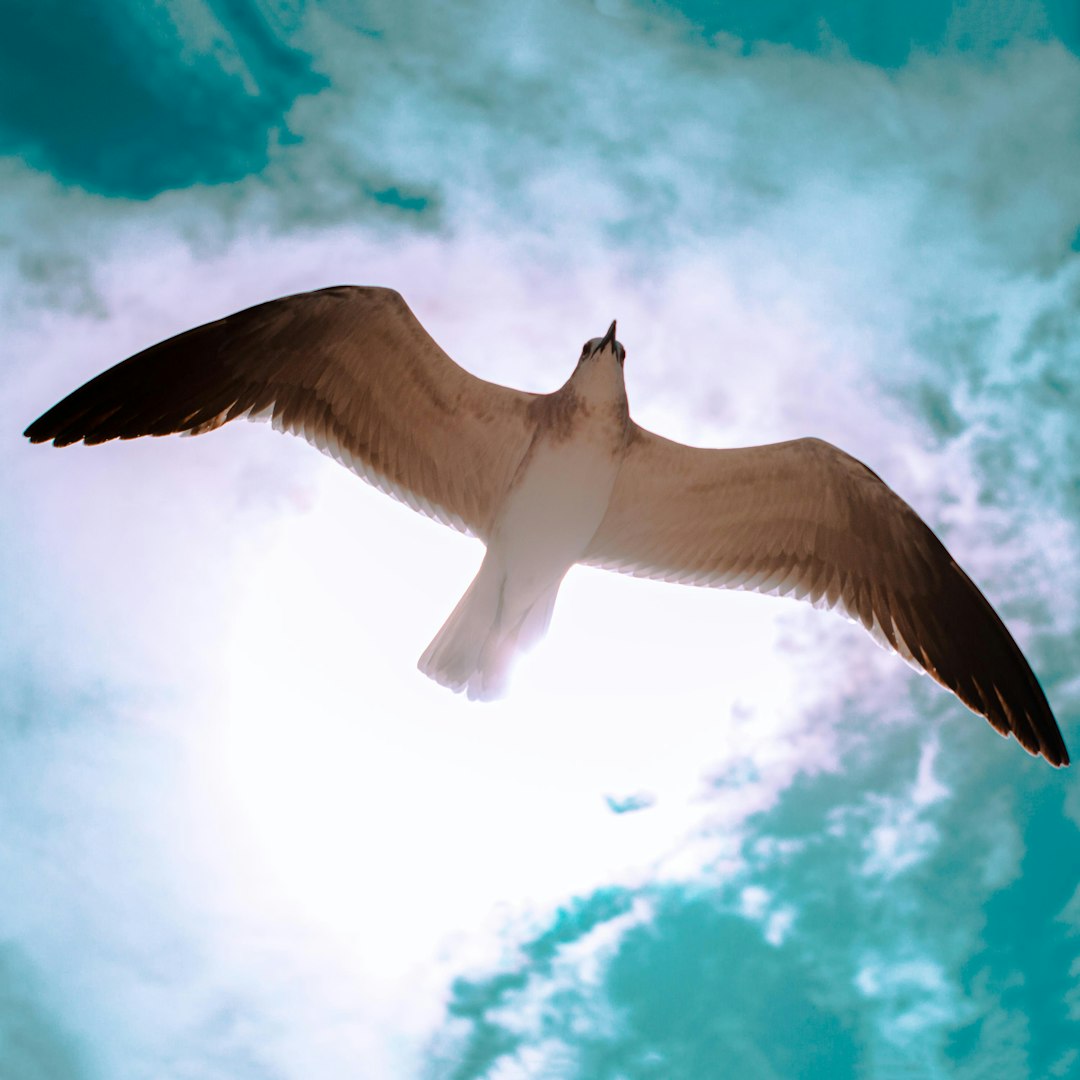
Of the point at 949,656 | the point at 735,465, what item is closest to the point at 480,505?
the point at 735,465

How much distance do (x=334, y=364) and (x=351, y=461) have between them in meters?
0.66

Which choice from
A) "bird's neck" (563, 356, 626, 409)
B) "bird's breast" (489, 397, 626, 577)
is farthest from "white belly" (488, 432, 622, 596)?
"bird's neck" (563, 356, 626, 409)

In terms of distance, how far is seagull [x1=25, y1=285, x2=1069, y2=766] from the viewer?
248 inches

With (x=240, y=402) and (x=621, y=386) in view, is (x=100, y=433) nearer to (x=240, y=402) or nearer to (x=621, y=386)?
(x=240, y=402)

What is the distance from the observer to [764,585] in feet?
22.9

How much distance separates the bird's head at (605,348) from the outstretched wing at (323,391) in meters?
0.53

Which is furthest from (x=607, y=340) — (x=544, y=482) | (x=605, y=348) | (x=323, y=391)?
(x=323, y=391)

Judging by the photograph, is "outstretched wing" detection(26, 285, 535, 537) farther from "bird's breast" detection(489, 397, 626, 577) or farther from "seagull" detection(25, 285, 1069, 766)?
"bird's breast" detection(489, 397, 626, 577)

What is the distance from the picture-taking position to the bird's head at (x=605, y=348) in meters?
6.19

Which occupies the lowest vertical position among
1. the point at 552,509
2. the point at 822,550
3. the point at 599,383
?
the point at 552,509

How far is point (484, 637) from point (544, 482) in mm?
1085

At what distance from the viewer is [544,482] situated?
6.41m

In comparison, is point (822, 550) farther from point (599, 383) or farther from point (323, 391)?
point (323, 391)

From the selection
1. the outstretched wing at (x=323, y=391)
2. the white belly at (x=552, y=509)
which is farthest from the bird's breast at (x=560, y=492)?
the outstretched wing at (x=323, y=391)
